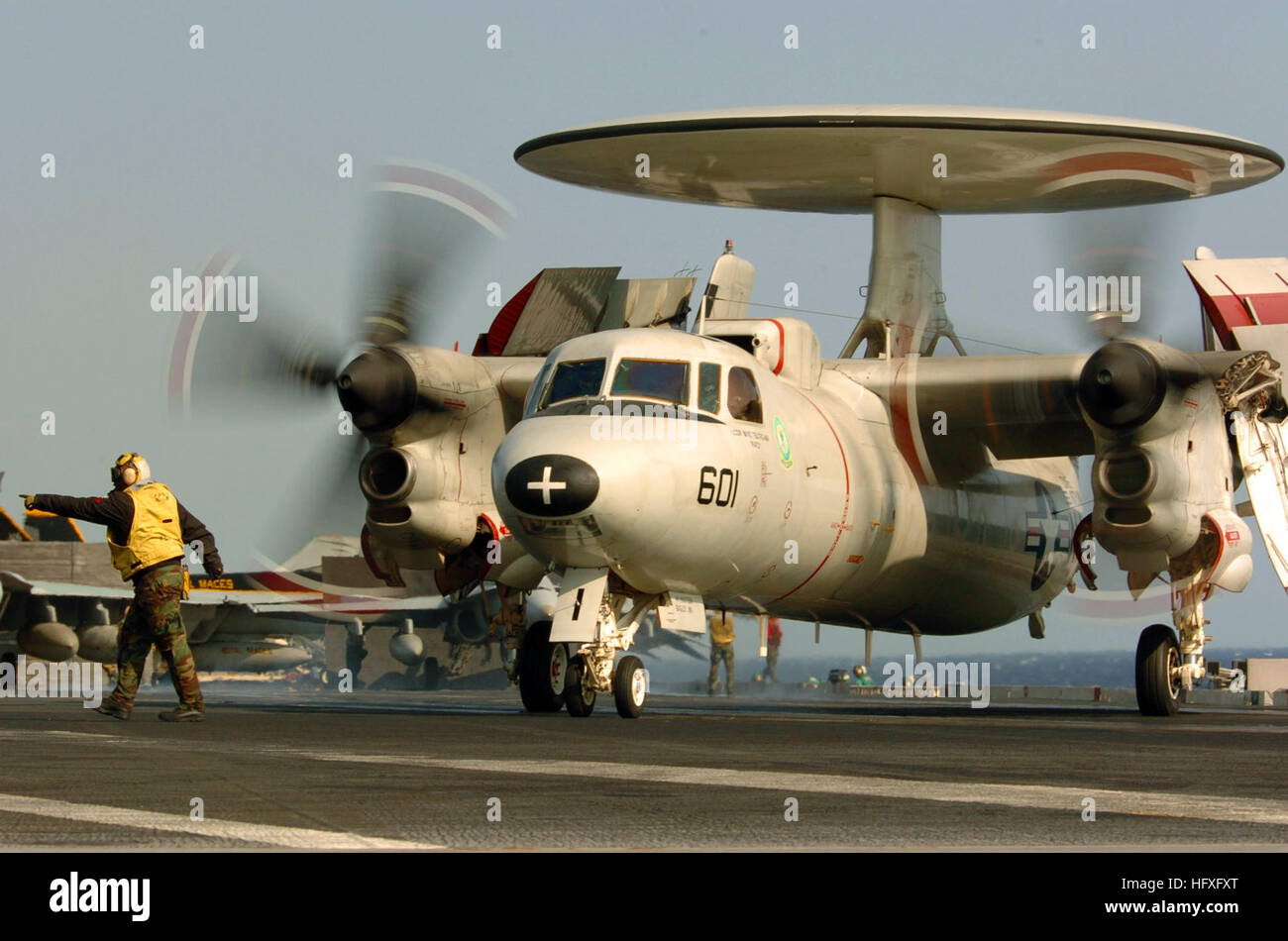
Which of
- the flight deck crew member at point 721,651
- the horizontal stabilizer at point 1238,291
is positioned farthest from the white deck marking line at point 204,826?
the flight deck crew member at point 721,651

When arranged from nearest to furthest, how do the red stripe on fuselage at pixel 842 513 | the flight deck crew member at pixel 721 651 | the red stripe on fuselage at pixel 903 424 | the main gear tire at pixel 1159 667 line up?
the red stripe on fuselage at pixel 842 513, the main gear tire at pixel 1159 667, the red stripe on fuselage at pixel 903 424, the flight deck crew member at pixel 721 651

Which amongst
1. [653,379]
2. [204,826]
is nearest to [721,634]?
[653,379]

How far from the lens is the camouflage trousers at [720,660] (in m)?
41.2

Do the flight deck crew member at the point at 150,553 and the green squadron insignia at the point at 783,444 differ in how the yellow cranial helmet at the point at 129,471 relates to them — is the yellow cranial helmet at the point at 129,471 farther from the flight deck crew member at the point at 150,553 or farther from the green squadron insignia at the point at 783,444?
the green squadron insignia at the point at 783,444

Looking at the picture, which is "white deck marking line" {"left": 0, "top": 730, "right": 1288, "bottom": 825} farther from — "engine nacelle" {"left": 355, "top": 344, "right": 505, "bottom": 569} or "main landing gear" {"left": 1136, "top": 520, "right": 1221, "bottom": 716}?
"main landing gear" {"left": 1136, "top": 520, "right": 1221, "bottom": 716}

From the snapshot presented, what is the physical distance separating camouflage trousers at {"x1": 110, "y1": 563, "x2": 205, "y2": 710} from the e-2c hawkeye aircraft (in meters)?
3.31

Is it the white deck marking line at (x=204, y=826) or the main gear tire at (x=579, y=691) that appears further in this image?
the main gear tire at (x=579, y=691)

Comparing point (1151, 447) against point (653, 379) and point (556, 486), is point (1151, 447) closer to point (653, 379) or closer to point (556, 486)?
point (653, 379)

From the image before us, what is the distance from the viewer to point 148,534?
49.0 ft

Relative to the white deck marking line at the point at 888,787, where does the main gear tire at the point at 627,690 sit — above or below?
below

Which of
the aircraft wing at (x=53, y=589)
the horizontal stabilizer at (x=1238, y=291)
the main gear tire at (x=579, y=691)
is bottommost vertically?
the aircraft wing at (x=53, y=589)

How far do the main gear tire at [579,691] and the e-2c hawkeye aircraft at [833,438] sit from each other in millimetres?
40

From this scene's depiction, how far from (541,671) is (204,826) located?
536 inches
